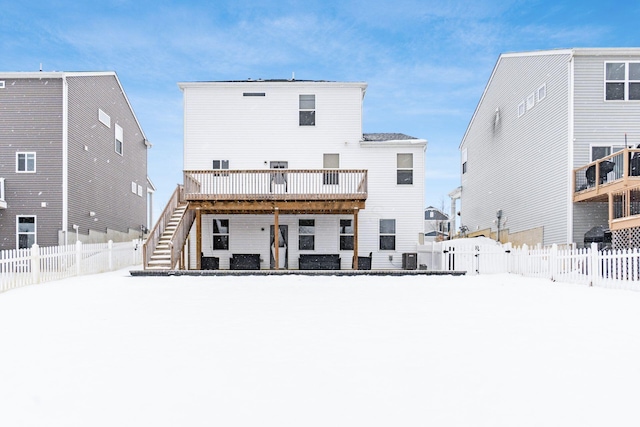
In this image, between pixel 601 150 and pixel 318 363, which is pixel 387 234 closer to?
pixel 601 150

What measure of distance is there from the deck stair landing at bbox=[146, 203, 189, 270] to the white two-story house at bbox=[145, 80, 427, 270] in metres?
1.59

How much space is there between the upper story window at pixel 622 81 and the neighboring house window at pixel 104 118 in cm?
2167

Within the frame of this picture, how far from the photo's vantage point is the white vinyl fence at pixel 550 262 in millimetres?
9702

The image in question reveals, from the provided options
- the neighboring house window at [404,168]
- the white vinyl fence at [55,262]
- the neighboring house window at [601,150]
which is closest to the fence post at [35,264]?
the white vinyl fence at [55,262]

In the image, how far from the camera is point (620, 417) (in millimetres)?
2963

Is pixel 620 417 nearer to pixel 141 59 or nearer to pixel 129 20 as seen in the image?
pixel 129 20

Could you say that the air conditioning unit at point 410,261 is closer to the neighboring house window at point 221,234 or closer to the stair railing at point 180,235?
the neighboring house window at point 221,234

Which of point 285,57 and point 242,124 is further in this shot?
point 285,57

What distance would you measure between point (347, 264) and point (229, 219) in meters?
5.38

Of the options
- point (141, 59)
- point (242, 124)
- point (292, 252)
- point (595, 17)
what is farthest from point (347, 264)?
point (141, 59)

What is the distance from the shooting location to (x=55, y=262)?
11.3 meters

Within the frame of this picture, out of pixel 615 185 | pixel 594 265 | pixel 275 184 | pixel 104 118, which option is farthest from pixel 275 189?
pixel 615 185

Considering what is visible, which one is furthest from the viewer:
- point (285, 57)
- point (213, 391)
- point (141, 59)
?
point (285, 57)

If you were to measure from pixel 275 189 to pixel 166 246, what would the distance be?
443cm
